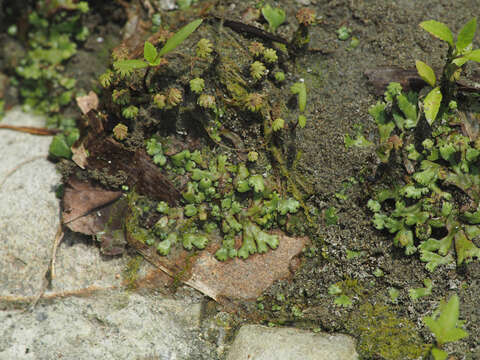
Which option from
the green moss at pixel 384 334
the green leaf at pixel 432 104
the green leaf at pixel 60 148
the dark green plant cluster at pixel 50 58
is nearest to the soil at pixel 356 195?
the green moss at pixel 384 334

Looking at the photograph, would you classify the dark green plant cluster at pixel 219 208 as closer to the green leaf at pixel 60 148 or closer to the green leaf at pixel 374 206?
the green leaf at pixel 374 206

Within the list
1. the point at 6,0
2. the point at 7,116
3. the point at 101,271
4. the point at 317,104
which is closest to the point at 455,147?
the point at 317,104

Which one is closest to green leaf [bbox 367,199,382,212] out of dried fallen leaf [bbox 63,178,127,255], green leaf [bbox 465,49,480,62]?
green leaf [bbox 465,49,480,62]

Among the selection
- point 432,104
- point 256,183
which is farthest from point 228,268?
point 432,104

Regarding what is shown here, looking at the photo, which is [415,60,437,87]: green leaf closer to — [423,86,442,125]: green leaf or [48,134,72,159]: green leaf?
[423,86,442,125]: green leaf

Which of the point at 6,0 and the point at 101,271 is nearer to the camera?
the point at 101,271

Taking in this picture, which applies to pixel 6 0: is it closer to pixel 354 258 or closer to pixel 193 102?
pixel 193 102

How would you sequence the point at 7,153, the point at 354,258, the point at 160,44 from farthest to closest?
the point at 7,153 < the point at 160,44 < the point at 354,258
